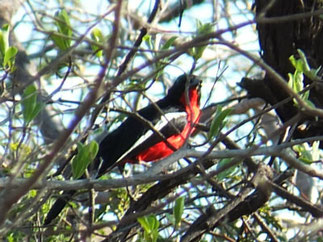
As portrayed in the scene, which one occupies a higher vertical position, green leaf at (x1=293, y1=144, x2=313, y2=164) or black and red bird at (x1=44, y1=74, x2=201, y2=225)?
black and red bird at (x1=44, y1=74, x2=201, y2=225)

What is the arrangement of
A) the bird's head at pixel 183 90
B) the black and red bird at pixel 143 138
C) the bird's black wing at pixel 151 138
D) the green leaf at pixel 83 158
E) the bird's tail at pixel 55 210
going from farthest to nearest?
the bird's head at pixel 183 90 → the bird's black wing at pixel 151 138 → the black and red bird at pixel 143 138 → the bird's tail at pixel 55 210 → the green leaf at pixel 83 158

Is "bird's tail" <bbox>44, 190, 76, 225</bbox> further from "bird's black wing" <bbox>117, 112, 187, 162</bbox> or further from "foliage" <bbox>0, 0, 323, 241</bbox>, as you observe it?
"bird's black wing" <bbox>117, 112, 187, 162</bbox>

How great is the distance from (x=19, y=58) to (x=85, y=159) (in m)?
3.37

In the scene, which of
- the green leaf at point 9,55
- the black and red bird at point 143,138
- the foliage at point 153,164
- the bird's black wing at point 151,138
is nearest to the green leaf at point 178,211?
the foliage at point 153,164

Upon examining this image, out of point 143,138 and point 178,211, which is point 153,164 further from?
point 143,138

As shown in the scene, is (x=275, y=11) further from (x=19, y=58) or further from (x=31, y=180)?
(x=19, y=58)

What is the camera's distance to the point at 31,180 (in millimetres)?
1796

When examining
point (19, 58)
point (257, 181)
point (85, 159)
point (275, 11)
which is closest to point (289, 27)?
point (275, 11)

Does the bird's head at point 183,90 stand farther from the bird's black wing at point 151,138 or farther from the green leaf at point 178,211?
the green leaf at point 178,211

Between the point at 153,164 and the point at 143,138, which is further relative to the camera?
the point at 143,138

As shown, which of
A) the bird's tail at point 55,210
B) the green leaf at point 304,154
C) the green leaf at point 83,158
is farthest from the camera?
the bird's tail at point 55,210

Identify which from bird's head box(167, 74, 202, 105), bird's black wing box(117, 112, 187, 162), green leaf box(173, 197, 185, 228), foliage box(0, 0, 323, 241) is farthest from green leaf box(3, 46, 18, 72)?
bird's head box(167, 74, 202, 105)

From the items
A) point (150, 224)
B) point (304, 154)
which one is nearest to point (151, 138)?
point (304, 154)

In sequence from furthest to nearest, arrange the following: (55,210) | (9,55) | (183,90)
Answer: (183,90), (55,210), (9,55)
